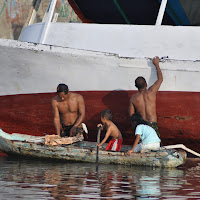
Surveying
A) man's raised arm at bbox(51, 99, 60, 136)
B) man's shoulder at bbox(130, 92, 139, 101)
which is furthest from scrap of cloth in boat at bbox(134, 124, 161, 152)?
man's raised arm at bbox(51, 99, 60, 136)

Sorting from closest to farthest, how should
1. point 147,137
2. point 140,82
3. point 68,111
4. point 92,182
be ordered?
point 92,182, point 147,137, point 140,82, point 68,111

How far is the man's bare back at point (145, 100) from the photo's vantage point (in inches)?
355

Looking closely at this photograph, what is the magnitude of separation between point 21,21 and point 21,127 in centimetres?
1348

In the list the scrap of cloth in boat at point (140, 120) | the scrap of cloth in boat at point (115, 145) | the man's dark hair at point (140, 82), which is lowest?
the scrap of cloth in boat at point (115, 145)

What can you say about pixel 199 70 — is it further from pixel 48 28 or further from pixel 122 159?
pixel 48 28

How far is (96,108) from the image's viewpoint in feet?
32.0

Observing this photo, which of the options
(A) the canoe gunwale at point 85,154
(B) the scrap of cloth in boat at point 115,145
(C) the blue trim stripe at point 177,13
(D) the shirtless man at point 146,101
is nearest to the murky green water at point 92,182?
(A) the canoe gunwale at point 85,154

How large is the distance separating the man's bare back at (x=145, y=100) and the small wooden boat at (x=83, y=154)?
810mm

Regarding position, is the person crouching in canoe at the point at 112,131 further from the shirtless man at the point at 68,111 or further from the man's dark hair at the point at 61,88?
the man's dark hair at the point at 61,88

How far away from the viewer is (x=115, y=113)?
970cm

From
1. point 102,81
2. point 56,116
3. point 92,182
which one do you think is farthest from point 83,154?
point 92,182

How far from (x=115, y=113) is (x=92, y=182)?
11.2 feet

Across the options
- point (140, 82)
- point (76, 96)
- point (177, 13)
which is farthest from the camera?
point (177, 13)

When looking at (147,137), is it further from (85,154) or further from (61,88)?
(61,88)
